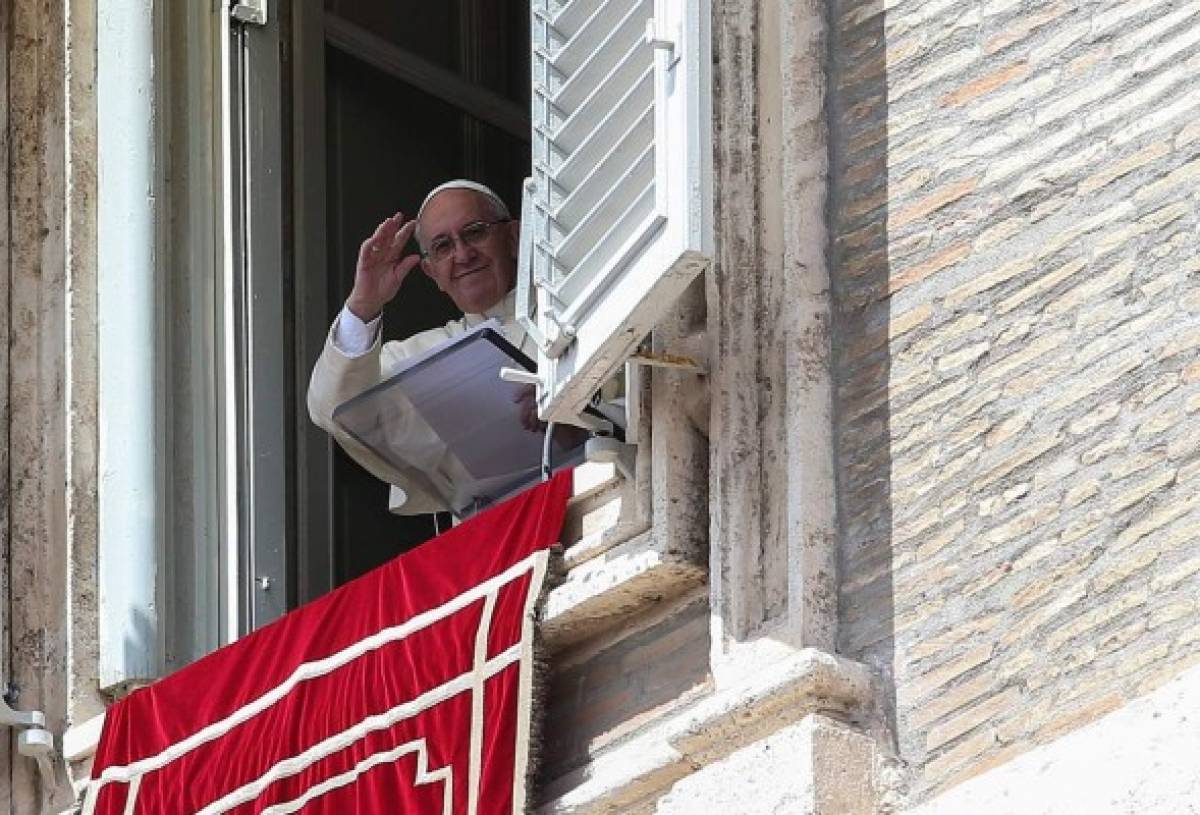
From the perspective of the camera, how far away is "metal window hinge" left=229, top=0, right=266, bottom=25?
10.3 meters

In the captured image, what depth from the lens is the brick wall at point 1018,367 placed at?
25.7 feet

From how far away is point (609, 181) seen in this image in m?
8.45

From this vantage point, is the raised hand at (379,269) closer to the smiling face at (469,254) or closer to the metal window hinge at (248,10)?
the smiling face at (469,254)

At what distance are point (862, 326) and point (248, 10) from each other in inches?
93.0

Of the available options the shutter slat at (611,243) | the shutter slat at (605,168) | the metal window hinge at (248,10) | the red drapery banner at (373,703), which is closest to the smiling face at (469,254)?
the metal window hinge at (248,10)

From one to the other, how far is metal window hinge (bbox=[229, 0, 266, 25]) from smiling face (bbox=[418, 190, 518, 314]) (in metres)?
0.51

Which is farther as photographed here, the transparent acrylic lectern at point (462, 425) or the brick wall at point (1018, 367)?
the transparent acrylic lectern at point (462, 425)

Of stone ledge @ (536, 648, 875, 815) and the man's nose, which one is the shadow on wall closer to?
stone ledge @ (536, 648, 875, 815)

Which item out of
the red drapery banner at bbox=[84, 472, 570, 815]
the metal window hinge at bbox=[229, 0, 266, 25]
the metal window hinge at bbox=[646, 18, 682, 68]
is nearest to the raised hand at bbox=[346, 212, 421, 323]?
the metal window hinge at bbox=[229, 0, 266, 25]

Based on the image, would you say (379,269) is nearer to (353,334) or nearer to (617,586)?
(353,334)

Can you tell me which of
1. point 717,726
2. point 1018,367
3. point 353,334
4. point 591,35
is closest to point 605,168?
point 591,35

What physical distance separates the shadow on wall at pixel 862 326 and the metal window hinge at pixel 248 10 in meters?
2.04

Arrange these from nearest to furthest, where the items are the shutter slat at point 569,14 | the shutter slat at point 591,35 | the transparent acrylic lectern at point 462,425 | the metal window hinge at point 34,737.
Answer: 1. the shutter slat at point 591,35
2. the shutter slat at point 569,14
3. the transparent acrylic lectern at point 462,425
4. the metal window hinge at point 34,737

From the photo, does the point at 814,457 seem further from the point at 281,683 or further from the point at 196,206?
the point at 196,206
